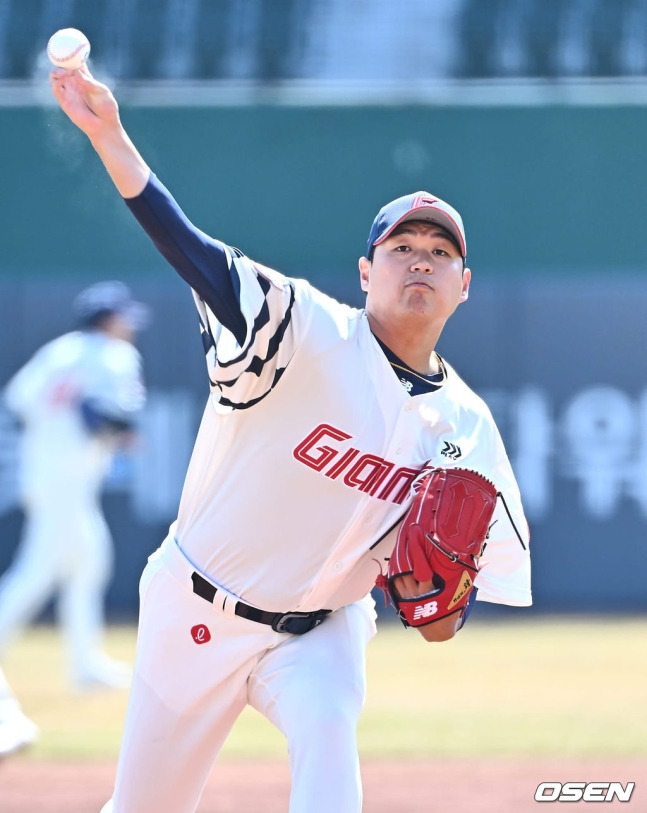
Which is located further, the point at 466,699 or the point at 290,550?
the point at 466,699

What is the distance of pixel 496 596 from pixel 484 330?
6.40m

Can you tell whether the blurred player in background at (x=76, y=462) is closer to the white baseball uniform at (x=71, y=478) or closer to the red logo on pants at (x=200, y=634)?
the white baseball uniform at (x=71, y=478)

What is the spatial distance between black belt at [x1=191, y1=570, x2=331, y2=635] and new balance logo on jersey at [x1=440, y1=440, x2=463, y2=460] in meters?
0.42

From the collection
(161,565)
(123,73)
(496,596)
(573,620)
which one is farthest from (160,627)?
(123,73)

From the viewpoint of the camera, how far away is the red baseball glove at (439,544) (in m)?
2.65

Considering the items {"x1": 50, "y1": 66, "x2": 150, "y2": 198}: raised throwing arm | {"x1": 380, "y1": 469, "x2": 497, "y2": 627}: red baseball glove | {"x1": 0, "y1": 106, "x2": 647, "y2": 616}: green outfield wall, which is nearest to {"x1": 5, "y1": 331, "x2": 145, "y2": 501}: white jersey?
{"x1": 0, "y1": 106, "x2": 647, "y2": 616}: green outfield wall

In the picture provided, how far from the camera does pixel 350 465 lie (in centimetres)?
268

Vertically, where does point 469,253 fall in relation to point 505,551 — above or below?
above

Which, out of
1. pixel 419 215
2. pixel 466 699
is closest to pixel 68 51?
pixel 419 215

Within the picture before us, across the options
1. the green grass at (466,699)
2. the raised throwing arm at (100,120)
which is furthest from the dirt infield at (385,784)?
the raised throwing arm at (100,120)

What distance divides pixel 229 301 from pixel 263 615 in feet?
2.26

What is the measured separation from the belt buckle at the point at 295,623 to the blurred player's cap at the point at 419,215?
777 mm
